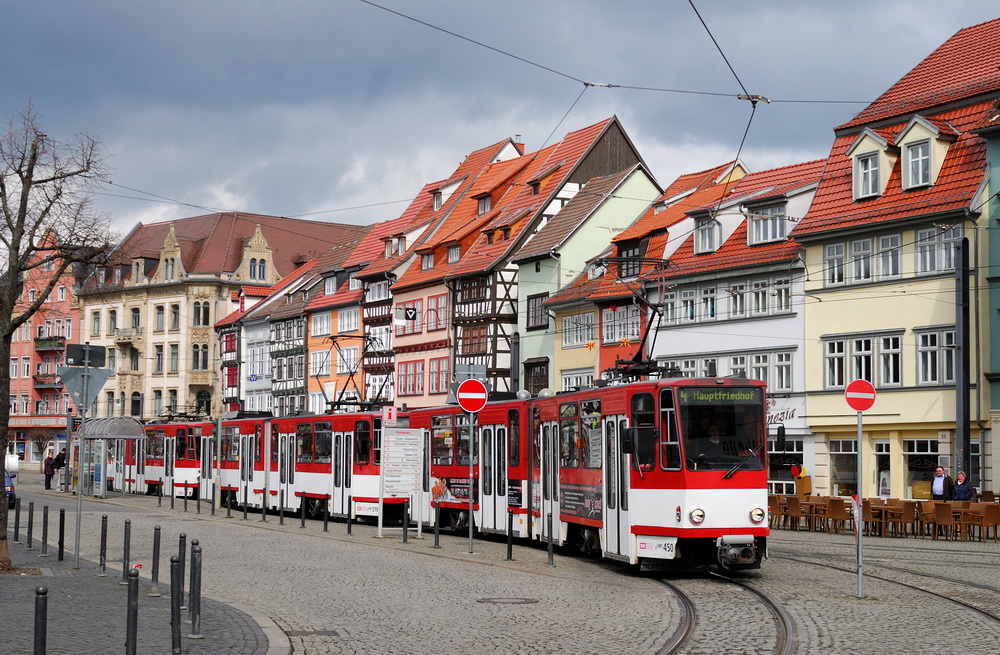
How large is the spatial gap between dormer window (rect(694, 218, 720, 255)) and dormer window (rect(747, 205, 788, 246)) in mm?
1672

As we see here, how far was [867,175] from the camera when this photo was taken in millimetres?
41125

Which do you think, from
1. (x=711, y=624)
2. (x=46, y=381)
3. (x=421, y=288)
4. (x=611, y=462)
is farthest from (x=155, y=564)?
(x=46, y=381)

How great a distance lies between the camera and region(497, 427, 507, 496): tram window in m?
26.3

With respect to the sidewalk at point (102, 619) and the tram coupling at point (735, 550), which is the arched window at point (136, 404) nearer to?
the sidewalk at point (102, 619)

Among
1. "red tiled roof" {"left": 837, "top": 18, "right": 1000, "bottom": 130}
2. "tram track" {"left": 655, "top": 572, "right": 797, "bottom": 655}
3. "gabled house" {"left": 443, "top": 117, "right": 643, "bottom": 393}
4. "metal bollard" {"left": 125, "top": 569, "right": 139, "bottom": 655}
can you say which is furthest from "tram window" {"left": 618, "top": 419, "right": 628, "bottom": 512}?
"gabled house" {"left": 443, "top": 117, "right": 643, "bottom": 393}

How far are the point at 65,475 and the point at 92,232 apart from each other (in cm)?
4015

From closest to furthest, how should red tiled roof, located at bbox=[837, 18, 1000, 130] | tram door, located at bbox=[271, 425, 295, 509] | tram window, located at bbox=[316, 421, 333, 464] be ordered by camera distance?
1. tram window, located at bbox=[316, 421, 333, 464]
2. tram door, located at bbox=[271, 425, 295, 509]
3. red tiled roof, located at bbox=[837, 18, 1000, 130]

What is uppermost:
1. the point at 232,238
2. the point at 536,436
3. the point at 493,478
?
the point at 232,238

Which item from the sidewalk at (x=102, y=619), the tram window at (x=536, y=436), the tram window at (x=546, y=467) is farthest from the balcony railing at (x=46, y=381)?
the sidewalk at (x=102, y=619)

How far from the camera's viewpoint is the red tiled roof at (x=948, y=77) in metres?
40.1

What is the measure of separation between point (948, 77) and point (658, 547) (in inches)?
1093

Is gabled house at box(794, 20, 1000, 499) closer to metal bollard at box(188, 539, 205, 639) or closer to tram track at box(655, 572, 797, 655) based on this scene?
tram track at box(655, 572, 797, 655)

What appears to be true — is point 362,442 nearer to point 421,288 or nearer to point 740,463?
point 740,463

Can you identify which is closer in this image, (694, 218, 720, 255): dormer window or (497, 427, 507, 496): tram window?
(497, 427, 507, 496): tram window
